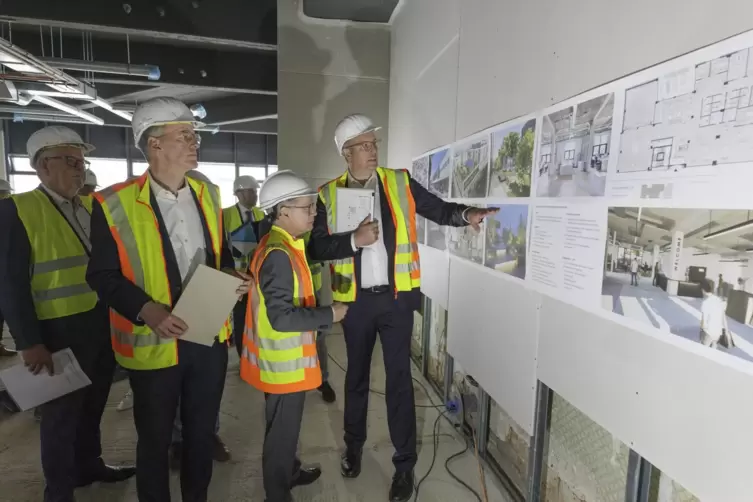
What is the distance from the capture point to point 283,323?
61.0 inches

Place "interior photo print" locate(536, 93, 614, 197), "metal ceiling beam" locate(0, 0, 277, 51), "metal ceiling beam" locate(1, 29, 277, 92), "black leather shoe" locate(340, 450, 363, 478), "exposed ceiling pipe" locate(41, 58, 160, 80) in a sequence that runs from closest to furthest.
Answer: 1. "interior photo print" locate(536, 93, 614, 197)
2. "black leather shoe" locate(340, 450, 363, 478)
3. "metal ceiling beam" locate(0, 0, 277, 51)
4. "exposed ceiling pipe" locate(41, 58, 160, 80)
5. "metal ceiling beam" locate(1, 29, 277, 92)

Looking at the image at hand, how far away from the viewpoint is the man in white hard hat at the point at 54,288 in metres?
1.70

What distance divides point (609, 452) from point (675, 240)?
823 millimetres

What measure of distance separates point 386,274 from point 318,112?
8.83 feet

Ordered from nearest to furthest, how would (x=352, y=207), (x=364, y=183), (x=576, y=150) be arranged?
(x=576, y=150)
(x=352, y=207)
(x=364, y=183)

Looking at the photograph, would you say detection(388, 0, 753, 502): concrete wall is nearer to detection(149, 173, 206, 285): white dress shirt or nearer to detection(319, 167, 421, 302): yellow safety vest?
detection(319, 167, 421, 302): yellow safety vest

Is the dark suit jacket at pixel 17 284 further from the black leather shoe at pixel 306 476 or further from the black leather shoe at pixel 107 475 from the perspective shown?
the black leather shoe at pixel 306 476

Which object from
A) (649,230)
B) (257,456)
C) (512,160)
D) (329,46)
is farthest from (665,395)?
(329,46)

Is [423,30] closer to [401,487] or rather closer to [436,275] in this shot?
[436,275]

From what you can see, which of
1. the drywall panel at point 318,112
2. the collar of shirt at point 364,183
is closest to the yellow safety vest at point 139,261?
the collar of shirt at point 364,183

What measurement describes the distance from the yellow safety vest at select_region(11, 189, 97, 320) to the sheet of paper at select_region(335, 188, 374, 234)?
3.75 feet

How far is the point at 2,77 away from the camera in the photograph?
406cm

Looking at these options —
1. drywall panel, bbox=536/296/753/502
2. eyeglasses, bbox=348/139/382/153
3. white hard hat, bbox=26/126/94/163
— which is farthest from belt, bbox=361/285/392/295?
white hard hat, bbox=26/126/94/163

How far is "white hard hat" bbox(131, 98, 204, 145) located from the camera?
150cm
